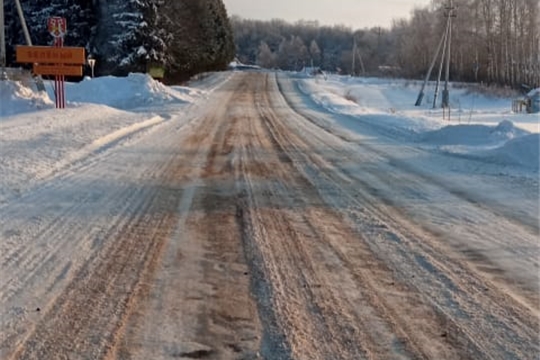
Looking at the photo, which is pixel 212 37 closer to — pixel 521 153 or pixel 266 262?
pixel 521 153

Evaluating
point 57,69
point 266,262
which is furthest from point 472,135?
point 57,69

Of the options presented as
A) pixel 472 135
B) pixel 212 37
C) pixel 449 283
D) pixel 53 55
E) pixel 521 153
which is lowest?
pixel 449 283

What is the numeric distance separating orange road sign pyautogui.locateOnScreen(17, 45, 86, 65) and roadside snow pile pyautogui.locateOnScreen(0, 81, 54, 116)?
960mm

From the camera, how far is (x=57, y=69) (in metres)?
20.7

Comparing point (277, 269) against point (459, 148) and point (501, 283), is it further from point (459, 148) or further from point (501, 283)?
point (459, 148)

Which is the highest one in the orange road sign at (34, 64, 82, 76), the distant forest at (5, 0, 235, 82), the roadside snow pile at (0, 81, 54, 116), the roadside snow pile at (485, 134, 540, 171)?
the distant forest at (5, 0, 235, 82)

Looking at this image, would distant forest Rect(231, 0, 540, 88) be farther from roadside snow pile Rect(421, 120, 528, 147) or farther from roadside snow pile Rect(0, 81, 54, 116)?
roadside snow pile Rect(0, 81, 54, 116)

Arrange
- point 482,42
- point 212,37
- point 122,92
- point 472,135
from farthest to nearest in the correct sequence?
point 482,42
point 212,37
point 122,92
point 472,135

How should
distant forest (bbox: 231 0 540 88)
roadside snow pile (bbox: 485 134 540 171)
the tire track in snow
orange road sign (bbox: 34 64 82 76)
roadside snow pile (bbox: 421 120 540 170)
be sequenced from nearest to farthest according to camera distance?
the tire track in snow → roadside snow pile (bbox: 485 134 540 171) → roadside snow pile (bbox: 421 120 540 170) → orange road sign (bbox: 34 64 82 76) → distant forest (bbox: 231 0 540 88)

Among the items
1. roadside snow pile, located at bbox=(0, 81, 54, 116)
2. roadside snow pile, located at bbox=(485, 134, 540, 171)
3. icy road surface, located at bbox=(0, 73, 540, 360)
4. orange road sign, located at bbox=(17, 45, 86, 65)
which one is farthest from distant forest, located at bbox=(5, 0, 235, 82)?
icy road surface, located at bbox=(0, 73, 540, 360)

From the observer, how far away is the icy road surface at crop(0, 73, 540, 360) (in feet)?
12.7

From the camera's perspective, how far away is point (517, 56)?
7125 cm

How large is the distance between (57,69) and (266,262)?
17.2 metres

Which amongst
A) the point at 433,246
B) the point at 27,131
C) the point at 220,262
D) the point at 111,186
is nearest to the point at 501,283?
the point at 433,246
